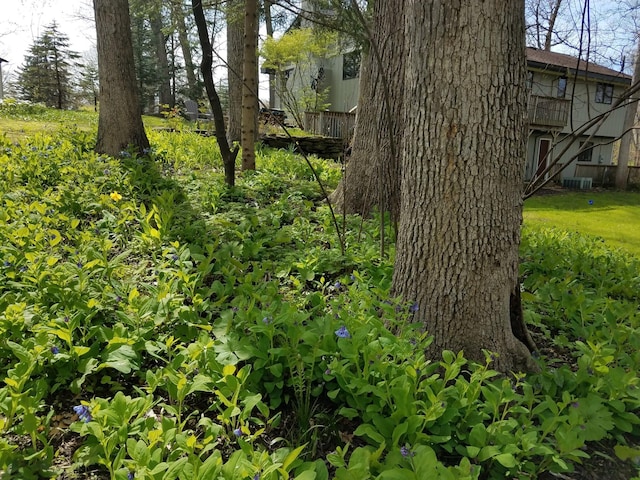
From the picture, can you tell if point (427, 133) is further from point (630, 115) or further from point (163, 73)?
point (163, 73)

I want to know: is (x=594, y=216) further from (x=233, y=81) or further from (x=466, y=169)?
(x=466, y=169)

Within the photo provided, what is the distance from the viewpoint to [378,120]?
4.06 metres

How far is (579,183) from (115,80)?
63.1 feet

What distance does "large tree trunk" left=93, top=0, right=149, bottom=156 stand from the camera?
5.71m

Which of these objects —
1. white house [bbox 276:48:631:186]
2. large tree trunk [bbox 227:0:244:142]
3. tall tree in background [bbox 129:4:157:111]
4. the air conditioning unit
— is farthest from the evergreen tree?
the air conditioning unit

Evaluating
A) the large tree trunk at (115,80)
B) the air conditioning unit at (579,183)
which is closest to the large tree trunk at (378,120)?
the large tree trunk at (115,80)

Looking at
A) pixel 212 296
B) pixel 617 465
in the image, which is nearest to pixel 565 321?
pixel 617 465

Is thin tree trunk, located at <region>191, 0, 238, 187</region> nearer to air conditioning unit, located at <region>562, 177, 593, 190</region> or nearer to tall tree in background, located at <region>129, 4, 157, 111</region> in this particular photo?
air conditioning unit, located at <region>562, 177, 593, 190</region>

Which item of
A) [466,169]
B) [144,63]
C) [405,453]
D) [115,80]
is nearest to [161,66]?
[144,63]

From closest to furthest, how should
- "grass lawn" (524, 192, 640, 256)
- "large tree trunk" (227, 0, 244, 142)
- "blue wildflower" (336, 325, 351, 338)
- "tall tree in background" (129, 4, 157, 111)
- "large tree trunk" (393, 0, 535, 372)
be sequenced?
"blue wildflower" (336, 325, 351, 338)
"large tree trunk" (393, 0, 535, 372)
"grass lawn" (524, 192, 640, 256)
"large tree trunk" (227, 0, 244, 142)
"tall tree in background" (129, 4, 157, 111)

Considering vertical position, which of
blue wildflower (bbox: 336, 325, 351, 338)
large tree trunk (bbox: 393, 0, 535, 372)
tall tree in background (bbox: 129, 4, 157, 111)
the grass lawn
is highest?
tall tree in background (bbox: 129, 4, 157, 111)

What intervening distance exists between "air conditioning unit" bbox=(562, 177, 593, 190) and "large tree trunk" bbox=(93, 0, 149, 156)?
18.9m

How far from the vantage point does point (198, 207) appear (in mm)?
4367

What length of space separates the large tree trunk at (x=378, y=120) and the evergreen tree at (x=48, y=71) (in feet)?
72.9
